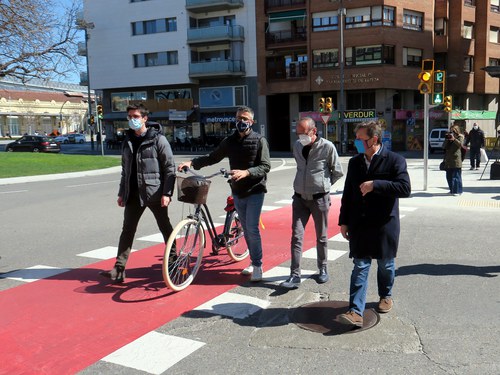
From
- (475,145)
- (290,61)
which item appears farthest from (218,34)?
(475,145)

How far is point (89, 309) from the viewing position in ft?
15.3

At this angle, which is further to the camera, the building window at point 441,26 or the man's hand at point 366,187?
the building window at point 441,26

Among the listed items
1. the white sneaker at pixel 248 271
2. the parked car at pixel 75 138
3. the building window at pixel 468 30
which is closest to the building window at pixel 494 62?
the building window at pixel 468 30

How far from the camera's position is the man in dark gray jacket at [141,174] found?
5.15 metres

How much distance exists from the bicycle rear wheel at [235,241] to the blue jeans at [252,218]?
2.41 feet

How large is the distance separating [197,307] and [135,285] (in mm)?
1041

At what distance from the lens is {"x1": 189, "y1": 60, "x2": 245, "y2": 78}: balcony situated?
4250 centimetres

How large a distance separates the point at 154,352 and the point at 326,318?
1529 mm

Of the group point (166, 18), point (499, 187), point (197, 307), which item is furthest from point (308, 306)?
point (166, 18)

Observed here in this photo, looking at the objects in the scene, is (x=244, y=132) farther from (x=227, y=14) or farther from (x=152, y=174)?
(x=227, y=14)

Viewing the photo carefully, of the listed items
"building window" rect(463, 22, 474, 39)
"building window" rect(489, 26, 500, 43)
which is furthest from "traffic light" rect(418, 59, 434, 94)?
"building window" rect(489, 26, 500, 43)

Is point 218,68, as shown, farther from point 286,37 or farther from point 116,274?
point 116,274

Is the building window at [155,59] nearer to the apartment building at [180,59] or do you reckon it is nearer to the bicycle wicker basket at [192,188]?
the apartment building at [180,59]

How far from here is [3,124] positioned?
8412cm
